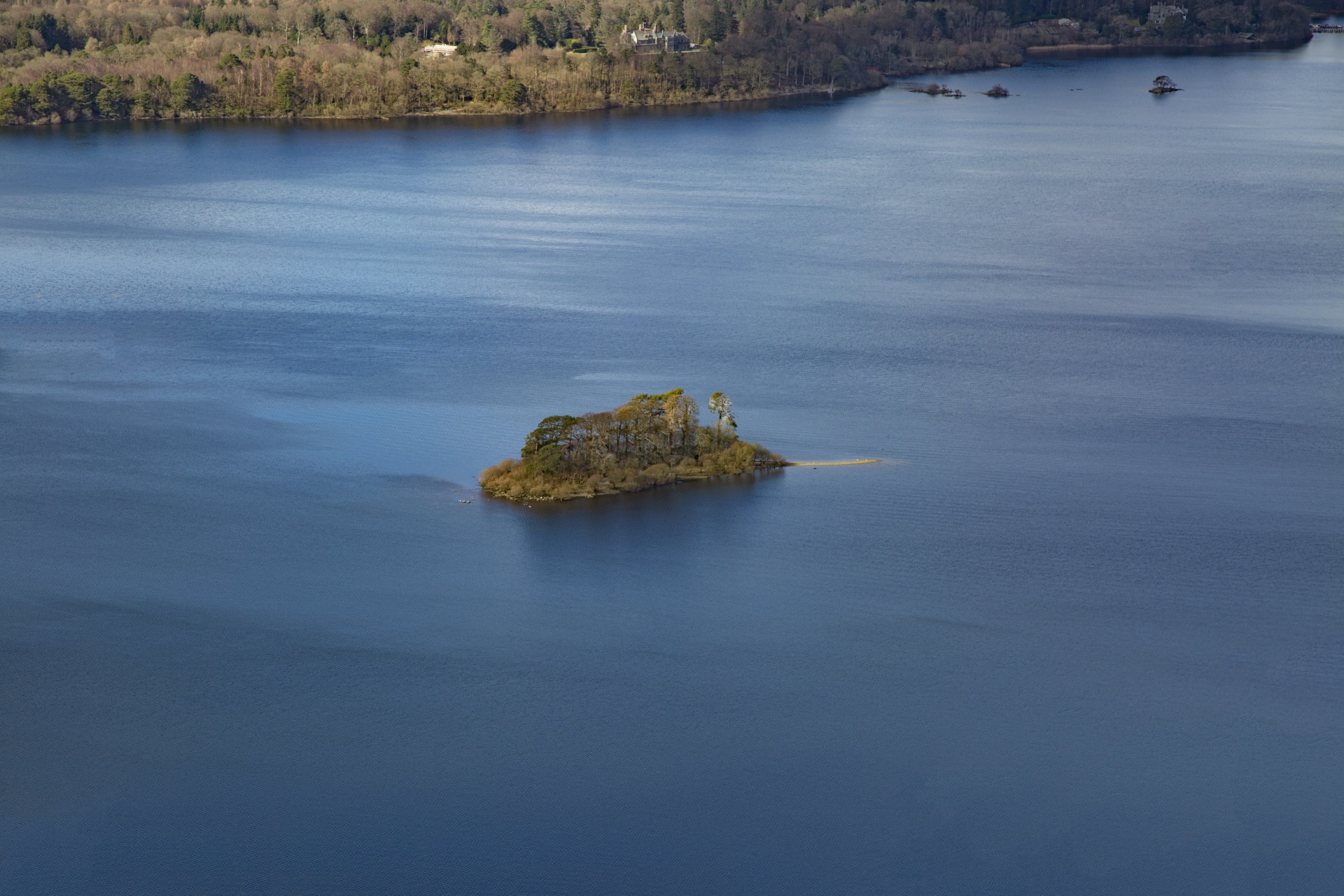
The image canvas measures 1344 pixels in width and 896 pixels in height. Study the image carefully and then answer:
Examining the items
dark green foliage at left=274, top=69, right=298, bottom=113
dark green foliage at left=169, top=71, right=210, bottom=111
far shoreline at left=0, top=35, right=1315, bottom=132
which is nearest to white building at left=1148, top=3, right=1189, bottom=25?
far shoreline at left=0, top=35, right=1315, bottom=132

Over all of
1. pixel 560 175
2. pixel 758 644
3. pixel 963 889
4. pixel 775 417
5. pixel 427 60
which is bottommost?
pixel 963 889

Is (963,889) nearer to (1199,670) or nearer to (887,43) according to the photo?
(1199,670)

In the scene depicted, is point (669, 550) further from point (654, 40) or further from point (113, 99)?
point (654, 40)

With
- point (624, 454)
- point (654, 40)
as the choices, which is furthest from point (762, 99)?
point (624, 454)

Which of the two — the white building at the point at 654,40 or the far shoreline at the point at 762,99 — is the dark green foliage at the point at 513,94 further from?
the white building at the point at 654,40

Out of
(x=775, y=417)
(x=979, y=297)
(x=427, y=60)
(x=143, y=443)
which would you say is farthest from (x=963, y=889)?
(x=427, y=60)

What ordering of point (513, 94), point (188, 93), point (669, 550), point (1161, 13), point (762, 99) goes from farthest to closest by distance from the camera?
point (1161, 13) → point (762, 99) → point (513, 94) → point (188, 93) → point (669, 550)
